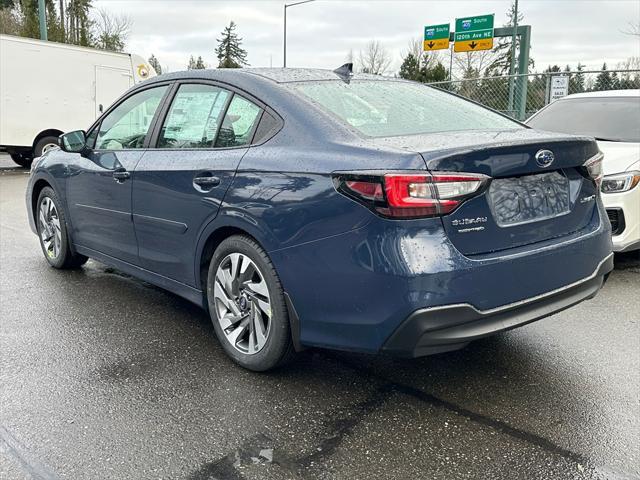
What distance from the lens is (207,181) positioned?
10.6ft

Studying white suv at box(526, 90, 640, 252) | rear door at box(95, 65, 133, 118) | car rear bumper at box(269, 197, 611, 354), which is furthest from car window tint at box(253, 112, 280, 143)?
rear door at box(95, 65, 133, 118)

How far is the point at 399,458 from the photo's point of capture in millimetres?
2424

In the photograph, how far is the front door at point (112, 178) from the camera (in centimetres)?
397

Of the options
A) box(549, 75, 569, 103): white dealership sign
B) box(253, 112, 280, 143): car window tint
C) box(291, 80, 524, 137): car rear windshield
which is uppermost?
box(549, 75, 569, 103): white dealership sign

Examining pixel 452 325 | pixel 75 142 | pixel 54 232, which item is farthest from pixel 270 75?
pixel 54 232

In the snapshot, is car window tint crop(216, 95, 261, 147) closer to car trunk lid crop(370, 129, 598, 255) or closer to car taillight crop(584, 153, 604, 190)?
car trunk lid crop(370, 129, 598, 255)

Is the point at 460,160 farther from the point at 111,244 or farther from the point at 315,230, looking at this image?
the point at 111,244

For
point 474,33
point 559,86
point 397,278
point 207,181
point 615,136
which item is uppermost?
point 474,33

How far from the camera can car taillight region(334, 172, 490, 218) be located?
241 cm

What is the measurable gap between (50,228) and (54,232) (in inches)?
3.3

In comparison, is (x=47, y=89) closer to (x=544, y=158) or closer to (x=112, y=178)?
(x=112, y=178)

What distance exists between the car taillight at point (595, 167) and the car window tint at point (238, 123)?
1724 millimetres

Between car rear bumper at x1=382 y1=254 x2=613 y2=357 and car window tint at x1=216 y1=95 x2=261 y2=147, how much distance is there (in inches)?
53.2

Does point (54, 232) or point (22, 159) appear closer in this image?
point (54, 232)
